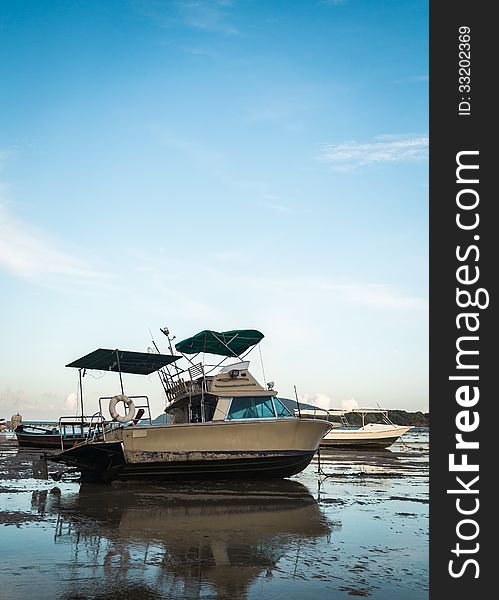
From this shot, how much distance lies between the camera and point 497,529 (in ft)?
16.4

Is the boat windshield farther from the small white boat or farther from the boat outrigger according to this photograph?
the small white boat

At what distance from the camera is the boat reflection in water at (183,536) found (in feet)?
22.9

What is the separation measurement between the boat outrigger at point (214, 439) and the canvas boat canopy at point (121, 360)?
0.03 m

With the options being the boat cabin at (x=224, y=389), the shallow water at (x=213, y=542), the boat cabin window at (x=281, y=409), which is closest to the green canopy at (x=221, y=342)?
the boat cabin at (x=224, y=389)

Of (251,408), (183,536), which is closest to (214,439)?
(251,408)

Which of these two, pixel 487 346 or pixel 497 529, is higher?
Answer: pixel 487 346

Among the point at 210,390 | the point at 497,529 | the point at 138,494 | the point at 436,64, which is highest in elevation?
the point at 436,64

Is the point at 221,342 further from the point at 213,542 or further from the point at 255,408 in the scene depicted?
the point at 213,542

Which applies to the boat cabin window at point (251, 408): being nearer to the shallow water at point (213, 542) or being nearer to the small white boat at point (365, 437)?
the shallow water at point (213, 542)

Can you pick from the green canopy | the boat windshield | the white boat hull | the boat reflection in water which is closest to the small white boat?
the white boat hull

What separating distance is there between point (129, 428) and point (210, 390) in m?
2.48

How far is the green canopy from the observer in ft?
58.9

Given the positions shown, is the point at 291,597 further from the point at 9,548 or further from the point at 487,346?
the point at 9,548

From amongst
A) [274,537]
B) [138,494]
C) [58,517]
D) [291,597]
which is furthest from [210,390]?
[291,597]
